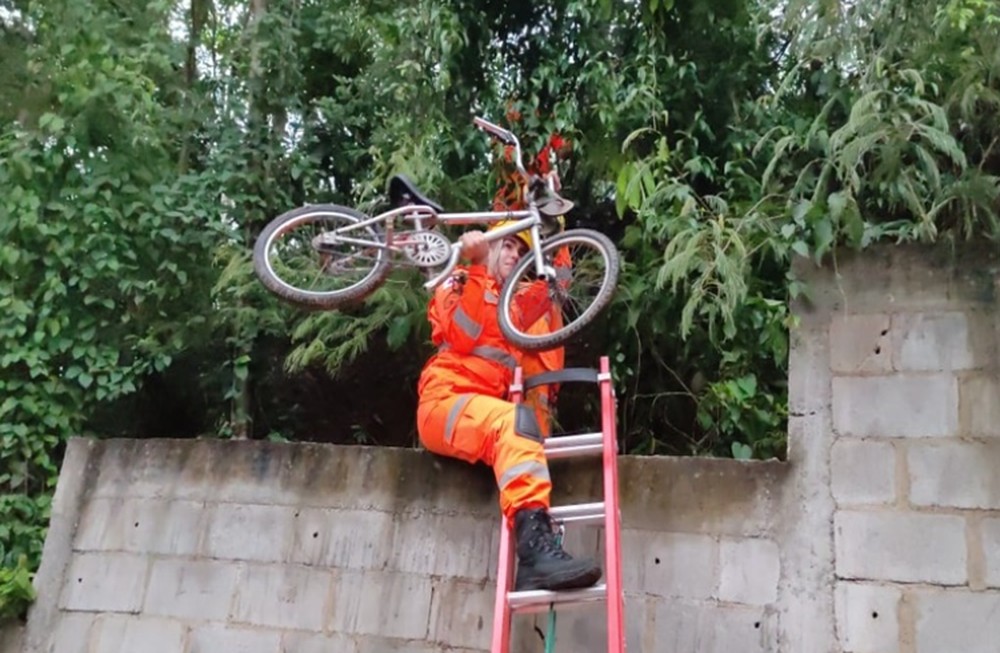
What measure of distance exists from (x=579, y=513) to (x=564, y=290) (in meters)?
0.83

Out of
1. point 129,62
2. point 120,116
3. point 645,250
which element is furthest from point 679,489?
point 129,62

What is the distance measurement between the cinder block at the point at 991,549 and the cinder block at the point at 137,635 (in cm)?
283

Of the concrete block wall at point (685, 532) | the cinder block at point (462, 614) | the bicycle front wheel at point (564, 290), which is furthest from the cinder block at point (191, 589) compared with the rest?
the bicycle front wheel at point (564, 290)

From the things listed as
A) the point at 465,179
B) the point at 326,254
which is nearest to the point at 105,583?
the point at 326,254

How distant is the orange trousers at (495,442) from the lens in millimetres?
3010

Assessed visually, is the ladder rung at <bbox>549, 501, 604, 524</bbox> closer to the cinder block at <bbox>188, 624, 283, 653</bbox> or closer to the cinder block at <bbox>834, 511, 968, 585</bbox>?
the cinder block at <bbox>834, 511, 968, 585</bbox>

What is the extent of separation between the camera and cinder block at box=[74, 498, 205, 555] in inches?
149

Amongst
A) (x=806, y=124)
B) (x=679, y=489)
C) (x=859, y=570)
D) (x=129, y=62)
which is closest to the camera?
(x=859, y=570)

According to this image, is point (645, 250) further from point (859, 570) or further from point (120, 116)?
point (120, 116)

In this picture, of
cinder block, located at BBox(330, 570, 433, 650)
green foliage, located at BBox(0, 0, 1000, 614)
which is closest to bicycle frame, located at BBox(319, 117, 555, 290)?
green foliage, located at BBox(0, 0, 1000, 614)

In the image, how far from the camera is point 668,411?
12.8 feet

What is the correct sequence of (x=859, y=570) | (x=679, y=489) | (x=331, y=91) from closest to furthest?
(x=859, y=570), (x=679, y=489), (x=331, y=91)

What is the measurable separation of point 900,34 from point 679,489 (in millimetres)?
1839

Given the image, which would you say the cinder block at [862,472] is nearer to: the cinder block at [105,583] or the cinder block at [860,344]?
the cinder block at [860,344]
